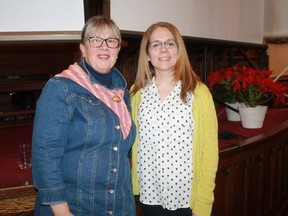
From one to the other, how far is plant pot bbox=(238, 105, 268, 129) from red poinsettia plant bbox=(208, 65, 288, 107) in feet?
0.11

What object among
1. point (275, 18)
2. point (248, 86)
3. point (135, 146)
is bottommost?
point (135, 146)

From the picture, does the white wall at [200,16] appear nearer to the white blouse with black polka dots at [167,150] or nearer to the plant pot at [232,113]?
the plant pot at [232,113]

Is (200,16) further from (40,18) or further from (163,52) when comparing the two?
(163,52)

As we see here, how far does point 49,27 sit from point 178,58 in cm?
104

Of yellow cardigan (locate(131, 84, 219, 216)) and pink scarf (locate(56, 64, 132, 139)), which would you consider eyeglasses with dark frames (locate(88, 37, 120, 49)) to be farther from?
yellow cardigan (locate(131, 84, 219, 216))

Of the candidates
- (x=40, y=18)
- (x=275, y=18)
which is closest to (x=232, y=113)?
(x=40, y=18)

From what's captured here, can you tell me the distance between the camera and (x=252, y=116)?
220 centimetres

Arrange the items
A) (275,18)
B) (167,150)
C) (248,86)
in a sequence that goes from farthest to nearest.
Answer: (275,18) → (248,86) → (167,150)

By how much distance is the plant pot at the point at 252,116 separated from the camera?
2197 mm

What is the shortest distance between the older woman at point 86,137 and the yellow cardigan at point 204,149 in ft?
0.92

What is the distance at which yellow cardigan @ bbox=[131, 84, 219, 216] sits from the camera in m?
1.32

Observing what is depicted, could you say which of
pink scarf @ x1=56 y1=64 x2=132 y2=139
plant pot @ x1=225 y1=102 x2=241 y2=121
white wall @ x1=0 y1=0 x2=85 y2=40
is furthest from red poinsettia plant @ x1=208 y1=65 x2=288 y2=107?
pink scarf @ x1=56 y1=64 x2=132 y2=139

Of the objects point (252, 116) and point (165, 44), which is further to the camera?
point (252, 116)

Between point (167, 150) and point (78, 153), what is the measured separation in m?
0.37
